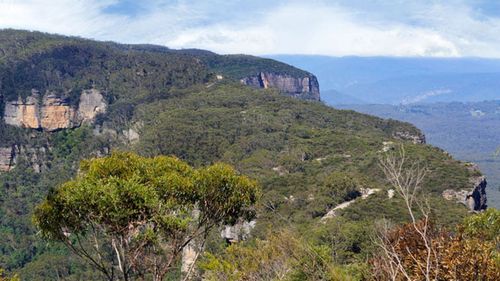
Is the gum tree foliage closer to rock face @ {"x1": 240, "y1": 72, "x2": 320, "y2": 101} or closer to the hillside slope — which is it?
the hillside slope

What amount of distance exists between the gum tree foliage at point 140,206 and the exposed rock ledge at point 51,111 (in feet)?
319

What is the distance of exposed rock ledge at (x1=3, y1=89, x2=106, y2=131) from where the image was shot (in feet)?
339

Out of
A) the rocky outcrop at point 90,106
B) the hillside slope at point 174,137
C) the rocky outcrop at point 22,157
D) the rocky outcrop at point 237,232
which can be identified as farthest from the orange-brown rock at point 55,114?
the rocky outcrop at point 237,232

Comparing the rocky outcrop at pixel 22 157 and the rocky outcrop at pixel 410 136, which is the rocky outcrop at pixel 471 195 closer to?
the rocky outcrop at pixel 410 136

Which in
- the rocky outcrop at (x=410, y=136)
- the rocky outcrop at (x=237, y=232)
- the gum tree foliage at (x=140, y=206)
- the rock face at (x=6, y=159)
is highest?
the gum tree foliage at (x=140, y=206)

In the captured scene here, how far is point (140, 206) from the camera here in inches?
408

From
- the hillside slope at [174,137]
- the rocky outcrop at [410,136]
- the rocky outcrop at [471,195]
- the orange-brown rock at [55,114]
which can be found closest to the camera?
the hillside slope at [174,137]

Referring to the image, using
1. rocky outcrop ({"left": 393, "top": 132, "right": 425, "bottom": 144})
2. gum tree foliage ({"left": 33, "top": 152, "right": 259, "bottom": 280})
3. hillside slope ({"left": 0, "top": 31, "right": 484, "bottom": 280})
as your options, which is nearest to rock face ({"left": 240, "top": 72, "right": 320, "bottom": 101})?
hillside slope ({"left": 0, "top": 31, "right": 484, "bottom": 280})

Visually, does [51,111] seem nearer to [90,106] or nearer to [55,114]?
[55,114]

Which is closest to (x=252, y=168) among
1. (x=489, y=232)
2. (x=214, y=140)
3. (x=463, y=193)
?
(x=214, y=140)

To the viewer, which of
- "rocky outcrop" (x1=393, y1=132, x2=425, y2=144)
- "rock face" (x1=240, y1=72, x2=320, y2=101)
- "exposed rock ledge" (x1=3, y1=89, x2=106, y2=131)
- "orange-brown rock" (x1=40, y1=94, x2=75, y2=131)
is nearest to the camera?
"rocky outcrop" (x1=393, y1=132, x2=425, y2=144)

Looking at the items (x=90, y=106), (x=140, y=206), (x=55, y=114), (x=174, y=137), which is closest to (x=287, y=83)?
(x=90, y=106)

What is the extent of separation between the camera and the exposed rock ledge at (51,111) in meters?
103

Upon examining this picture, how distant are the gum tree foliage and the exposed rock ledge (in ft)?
319
